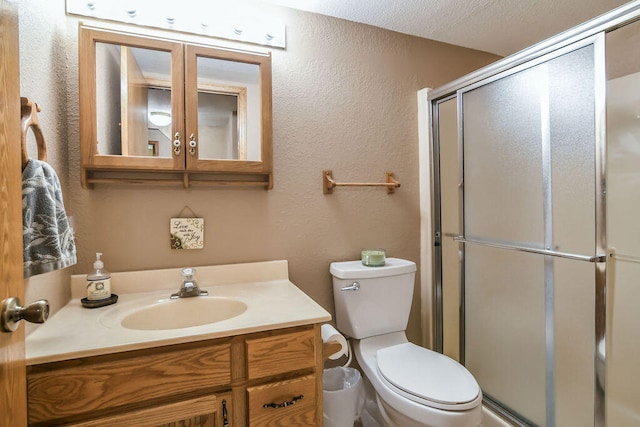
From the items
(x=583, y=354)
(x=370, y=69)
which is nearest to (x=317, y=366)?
(x=583, y=354)

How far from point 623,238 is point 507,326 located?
603 millimetres

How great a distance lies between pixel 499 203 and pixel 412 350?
82 centimetres

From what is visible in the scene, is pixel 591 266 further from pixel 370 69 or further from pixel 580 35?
pixel 370 69

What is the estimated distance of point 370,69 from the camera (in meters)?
1.76

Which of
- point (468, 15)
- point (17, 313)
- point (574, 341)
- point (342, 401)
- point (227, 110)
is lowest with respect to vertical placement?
point (342, 401)

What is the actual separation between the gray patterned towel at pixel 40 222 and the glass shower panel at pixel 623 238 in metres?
1.82

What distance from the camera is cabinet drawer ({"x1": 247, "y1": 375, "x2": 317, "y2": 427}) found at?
38.6 inches

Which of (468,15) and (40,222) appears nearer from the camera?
(40,222)

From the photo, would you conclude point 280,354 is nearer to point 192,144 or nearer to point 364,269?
point 364,269

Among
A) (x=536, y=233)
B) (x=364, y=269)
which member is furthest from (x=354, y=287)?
(x=536, y=233)

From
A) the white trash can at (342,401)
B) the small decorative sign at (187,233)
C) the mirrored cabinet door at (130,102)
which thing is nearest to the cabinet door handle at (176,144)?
the mirrored cabinet door at (130,102)

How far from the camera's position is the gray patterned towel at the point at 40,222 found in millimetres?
832

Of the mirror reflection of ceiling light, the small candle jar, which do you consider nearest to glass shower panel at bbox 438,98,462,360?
the small candle jar

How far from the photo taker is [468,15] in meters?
1.66
